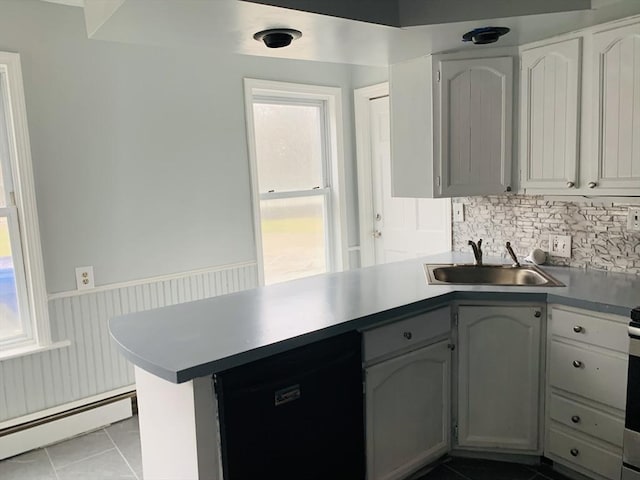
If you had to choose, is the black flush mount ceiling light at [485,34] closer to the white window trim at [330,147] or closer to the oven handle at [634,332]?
the oven handle at [634,332]

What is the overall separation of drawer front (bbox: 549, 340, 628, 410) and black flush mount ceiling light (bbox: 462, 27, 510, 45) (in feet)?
4.68

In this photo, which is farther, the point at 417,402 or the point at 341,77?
the point at 341,77

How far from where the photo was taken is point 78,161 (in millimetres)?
2850

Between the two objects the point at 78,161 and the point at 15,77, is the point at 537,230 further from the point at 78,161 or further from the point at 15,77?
the point at 15,77

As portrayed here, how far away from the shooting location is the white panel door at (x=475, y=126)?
2.64m

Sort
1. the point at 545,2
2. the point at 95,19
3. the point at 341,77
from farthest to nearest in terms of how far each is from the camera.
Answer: the point at 341,77
the point at 545,2
the point at 95,19

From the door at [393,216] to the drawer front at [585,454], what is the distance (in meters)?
1.55

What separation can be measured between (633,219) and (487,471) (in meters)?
1.41

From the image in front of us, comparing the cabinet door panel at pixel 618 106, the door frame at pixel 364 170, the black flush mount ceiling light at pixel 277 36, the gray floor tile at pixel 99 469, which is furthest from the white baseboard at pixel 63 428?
the cabinet door panel at pixel 618 106

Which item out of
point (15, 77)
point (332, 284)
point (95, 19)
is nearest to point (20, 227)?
point (15, 77)

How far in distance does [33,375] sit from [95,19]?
1.95m

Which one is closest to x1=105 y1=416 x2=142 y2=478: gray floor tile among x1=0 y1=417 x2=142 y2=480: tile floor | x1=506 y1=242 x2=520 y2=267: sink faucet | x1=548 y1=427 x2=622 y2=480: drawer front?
x1=0 y1=417 x2=142 y2=480: tile floor

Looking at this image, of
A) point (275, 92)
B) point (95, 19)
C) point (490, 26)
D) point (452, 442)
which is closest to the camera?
point (95, 19)

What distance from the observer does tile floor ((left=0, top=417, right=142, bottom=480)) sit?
2.51 meters
